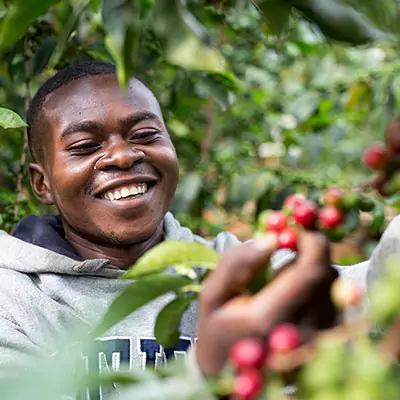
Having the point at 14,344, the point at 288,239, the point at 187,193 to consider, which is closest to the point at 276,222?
the point at 288,239

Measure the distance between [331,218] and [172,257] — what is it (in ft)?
0.47

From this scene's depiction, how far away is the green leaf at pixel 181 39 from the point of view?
547 millimetres

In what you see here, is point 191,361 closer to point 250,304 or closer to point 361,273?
point 250,304

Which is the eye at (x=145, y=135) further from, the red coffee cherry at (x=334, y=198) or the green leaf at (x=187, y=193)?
the green leaf at (x=187, y=193)

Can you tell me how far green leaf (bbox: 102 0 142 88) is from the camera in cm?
53

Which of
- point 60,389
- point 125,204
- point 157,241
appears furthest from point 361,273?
point 157,241

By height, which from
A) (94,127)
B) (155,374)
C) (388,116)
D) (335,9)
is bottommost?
(388,116)

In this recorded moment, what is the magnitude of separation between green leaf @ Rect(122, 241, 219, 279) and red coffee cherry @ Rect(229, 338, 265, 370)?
5.6 inches

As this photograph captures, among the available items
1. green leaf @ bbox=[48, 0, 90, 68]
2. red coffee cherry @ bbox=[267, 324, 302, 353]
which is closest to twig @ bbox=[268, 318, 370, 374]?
red coffee cherry @ bbox=[267, 324, 302, 353]

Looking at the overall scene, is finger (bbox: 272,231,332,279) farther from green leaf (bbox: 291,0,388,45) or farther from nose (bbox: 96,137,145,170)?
nose (bbox: 96,137,145,170)

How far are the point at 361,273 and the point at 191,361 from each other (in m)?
0.29

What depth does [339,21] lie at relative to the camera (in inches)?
22.2

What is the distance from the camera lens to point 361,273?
744 millimetres

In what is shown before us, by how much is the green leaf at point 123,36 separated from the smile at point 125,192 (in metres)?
0.60
